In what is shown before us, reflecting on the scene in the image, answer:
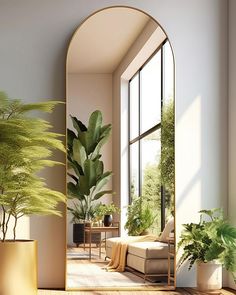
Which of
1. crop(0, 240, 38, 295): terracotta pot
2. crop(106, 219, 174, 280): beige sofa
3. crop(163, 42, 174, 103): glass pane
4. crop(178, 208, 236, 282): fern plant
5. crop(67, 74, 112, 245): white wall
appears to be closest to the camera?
crop(0, 240, 38, 295): terracotta pot

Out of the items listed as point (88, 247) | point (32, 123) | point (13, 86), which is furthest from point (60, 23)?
point (88, 247)

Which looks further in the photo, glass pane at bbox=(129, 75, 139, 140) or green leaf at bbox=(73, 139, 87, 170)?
glass pane at bbox=(129, 75, 139, 140)

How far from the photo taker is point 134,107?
20.4 feet

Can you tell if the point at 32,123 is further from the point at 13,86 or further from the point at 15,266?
the point at 15,266

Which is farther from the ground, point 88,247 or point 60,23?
point 60,23

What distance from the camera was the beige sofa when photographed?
19.6ft

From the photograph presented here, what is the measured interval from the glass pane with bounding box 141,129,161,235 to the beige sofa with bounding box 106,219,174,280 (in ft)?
0.70

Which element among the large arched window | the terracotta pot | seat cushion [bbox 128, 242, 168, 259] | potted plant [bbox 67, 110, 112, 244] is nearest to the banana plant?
potted plant [bbox 67, 110, 112, 244]

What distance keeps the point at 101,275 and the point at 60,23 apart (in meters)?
2.20

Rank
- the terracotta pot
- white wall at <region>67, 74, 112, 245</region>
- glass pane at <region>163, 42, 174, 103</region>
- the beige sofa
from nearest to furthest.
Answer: the terracotta pot → the beige sofa → white wall at <region>67, 74, 112, 245</region> → glass pane at <region>163, 42, 174, 103</region>

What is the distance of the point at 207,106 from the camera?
6.27 meters

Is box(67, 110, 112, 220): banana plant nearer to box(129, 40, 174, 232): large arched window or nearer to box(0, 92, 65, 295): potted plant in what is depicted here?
box(129, 40, 174, 232): large arched window

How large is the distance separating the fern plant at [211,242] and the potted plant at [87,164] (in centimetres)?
80

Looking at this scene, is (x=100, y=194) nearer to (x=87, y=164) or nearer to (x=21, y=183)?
(x=87, y=164)
